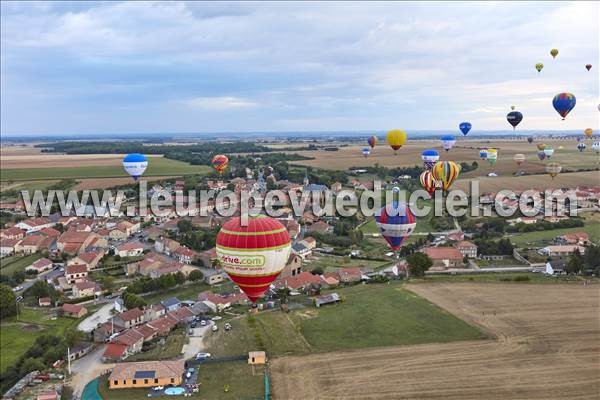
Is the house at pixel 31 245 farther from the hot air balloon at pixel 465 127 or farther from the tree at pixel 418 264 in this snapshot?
the hot air balloon at pixel 465 127

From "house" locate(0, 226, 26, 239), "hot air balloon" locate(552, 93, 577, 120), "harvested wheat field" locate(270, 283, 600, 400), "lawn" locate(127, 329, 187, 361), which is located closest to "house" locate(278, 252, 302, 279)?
"lawn" locate(127, 329, 187, 361)

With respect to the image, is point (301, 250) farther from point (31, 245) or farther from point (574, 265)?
point (31, 245)

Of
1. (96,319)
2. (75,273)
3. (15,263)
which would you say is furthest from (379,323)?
(15,263)

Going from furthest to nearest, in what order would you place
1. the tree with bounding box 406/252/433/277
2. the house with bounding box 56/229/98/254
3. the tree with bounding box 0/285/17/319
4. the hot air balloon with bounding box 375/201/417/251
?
the house with bounding box 56/229/98/254
the tree with bounding box 406/252/433/277
the tree with bounding box 0/285/17/319
the hot air balloon with bounding box 375/201/417/251

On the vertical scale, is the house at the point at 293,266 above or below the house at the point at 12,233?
below

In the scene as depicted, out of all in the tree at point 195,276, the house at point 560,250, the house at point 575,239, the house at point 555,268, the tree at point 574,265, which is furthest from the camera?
the house at point 575,239

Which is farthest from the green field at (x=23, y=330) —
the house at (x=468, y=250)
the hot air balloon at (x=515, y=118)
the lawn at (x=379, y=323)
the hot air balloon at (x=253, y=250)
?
the hot air balloon at (x=515, y=118)

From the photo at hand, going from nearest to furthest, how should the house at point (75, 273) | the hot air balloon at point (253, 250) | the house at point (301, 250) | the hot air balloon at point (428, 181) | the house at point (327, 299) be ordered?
the hot air balloon at point (253, 250) → the house at point (327, 299) → the house at point (75, 273) → the hot air balloon at point (428, 181) → the house at point (301, 250)

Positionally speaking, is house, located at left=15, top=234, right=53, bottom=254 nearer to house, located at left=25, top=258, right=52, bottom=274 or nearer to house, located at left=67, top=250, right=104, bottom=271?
house, located at left=25, top=258, right=52, bottom=274
